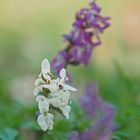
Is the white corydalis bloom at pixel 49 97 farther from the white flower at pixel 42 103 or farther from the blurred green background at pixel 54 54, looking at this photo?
the blurred green background at pixel 54 54

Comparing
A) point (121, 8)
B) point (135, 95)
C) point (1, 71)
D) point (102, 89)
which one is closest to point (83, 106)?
point (135, 95)

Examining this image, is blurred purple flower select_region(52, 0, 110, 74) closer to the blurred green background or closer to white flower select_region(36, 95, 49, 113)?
the blurred green background

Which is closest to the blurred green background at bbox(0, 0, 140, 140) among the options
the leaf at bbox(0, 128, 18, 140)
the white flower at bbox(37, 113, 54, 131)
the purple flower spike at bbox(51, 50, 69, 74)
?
the leaf at bbox(0, 128, 18, 140)

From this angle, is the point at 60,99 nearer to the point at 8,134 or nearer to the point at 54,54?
the point at 8,134

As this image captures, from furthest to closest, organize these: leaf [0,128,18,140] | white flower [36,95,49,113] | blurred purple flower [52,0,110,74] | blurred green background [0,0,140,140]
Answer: blurred green background [0,0,140,140] → blurred purple flower [52,0,110,74] → leaf [0,128,18,140] → white flower [36,95,49,113]

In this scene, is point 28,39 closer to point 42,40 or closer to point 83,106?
point 42,40

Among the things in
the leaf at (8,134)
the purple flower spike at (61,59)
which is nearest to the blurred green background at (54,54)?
A: the leaf at (8,134)

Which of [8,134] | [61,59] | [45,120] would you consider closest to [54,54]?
[61,59]
